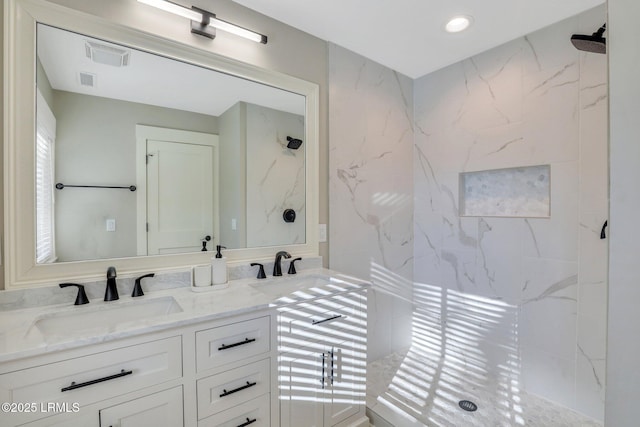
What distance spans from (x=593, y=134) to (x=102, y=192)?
8.69ft

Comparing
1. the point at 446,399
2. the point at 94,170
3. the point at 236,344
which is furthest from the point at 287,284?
the point at 446,399

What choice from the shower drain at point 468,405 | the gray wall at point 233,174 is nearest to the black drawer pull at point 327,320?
the gray wall at point 233,174

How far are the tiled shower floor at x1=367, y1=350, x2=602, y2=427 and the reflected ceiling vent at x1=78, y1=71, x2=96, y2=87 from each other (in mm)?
2324

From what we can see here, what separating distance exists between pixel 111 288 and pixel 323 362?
1.06 meters

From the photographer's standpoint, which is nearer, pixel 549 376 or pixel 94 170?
pixel 94 170

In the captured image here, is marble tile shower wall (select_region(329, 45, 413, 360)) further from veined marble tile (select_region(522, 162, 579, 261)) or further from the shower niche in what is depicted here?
veined marble tile (select_region(522, 162, 579, 261))

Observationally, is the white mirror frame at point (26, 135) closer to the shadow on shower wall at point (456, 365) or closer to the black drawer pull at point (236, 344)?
the black drawer pull at point (236, 344)

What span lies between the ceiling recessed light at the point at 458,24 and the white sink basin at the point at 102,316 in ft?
7.39

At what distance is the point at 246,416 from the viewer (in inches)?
49.6

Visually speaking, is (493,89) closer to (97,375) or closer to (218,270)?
(218,270)

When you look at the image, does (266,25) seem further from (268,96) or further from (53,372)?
(53,372)

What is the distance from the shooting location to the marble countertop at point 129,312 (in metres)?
0.92

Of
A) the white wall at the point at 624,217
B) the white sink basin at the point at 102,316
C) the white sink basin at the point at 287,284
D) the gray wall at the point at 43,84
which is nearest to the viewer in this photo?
the white wall at the point at 624,217

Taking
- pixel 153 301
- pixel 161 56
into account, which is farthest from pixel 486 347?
pixel 161 56
